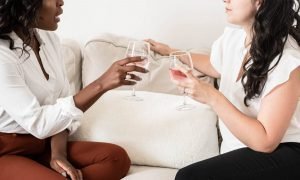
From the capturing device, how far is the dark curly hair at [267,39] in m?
1.50

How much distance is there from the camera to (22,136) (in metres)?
1.61

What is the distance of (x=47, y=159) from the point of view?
66.1 inches

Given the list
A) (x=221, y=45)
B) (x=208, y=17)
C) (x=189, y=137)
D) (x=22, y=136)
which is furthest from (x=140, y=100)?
(x=208, y=17)

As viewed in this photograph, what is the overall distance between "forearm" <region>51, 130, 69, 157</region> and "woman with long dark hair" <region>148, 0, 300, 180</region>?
46cm

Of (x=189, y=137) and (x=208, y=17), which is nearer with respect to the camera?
(x=189, y=137)

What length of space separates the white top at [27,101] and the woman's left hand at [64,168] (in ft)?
0.32

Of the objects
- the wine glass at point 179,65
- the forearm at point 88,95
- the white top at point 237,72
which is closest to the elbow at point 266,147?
the white top at point 237,72

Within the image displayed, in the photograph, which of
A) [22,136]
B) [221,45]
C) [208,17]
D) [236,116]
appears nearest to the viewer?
[236,116]

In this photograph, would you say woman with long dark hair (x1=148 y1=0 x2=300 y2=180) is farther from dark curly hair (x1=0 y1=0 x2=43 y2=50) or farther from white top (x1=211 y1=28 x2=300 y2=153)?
dark curly hair (x1=0 y1=0 x2=43 y2=50)

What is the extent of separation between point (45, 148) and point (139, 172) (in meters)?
0.38

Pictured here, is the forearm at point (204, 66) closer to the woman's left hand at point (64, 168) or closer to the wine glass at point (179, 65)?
the wine glass at point (179, 65)

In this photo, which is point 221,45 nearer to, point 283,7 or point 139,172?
point 283,7

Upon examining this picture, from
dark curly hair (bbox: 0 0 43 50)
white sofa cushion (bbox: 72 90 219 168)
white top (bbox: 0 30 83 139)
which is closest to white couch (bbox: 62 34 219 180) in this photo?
white sofa cushion (bbox: 72 90 219 168)

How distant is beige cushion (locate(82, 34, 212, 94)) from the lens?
213 centimetres
